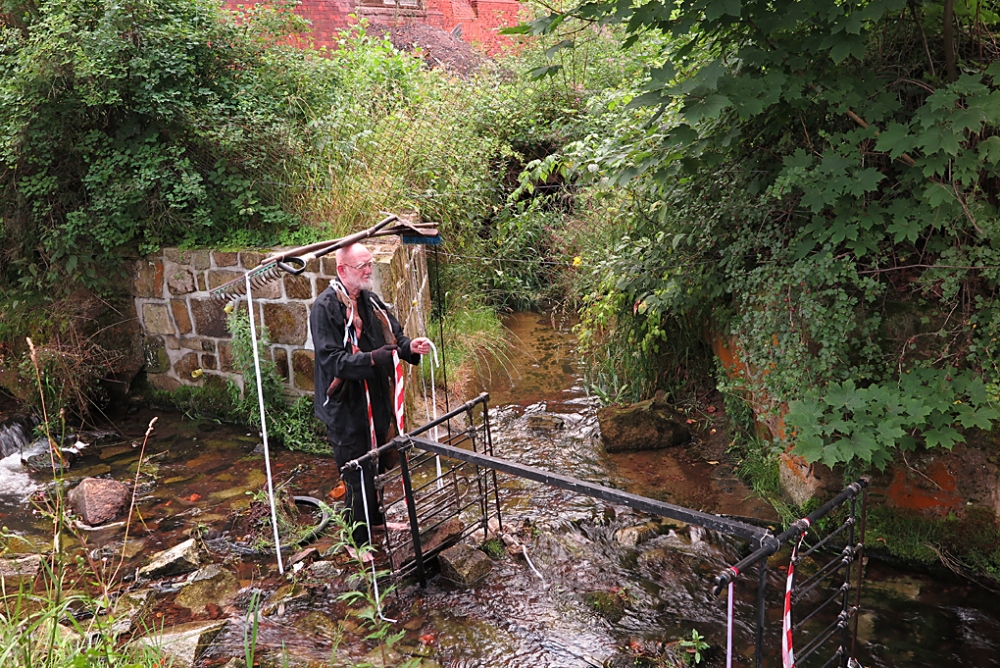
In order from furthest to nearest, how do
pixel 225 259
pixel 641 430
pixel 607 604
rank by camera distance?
pixel 225 259
pixel 641 430
pixel 607 604

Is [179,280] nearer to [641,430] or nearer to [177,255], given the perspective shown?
[177,255]

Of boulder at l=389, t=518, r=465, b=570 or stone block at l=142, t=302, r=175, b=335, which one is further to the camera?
stone block at l=142, t=302, r=175, b=335

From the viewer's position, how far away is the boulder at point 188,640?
3.84 meters

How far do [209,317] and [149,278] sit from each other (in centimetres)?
82

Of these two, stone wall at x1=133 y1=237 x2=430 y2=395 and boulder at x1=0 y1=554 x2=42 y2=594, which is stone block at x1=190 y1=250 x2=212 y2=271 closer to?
stone wall at x1=133 y1=237 x2=430 y2=395

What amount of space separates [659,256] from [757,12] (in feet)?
6.65

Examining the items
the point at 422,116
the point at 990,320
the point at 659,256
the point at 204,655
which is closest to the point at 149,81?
the point at 422,116

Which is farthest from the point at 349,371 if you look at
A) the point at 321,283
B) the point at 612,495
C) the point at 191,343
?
the point at 191,343

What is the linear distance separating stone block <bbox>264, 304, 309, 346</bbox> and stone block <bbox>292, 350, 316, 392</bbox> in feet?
0.35

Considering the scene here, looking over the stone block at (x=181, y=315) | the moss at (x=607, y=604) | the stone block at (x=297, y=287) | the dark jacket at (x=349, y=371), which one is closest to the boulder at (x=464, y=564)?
the moss at (x=607, y=604)

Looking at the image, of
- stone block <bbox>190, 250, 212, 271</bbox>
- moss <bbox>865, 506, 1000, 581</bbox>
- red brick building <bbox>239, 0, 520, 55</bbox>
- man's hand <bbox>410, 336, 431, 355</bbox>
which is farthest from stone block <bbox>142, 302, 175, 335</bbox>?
red brick building <bbox>239, 0, 520, 55</bbox>

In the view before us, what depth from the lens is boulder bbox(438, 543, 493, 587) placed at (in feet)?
15.5

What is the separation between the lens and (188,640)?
3.99 meters

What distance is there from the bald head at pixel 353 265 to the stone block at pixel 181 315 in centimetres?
331
